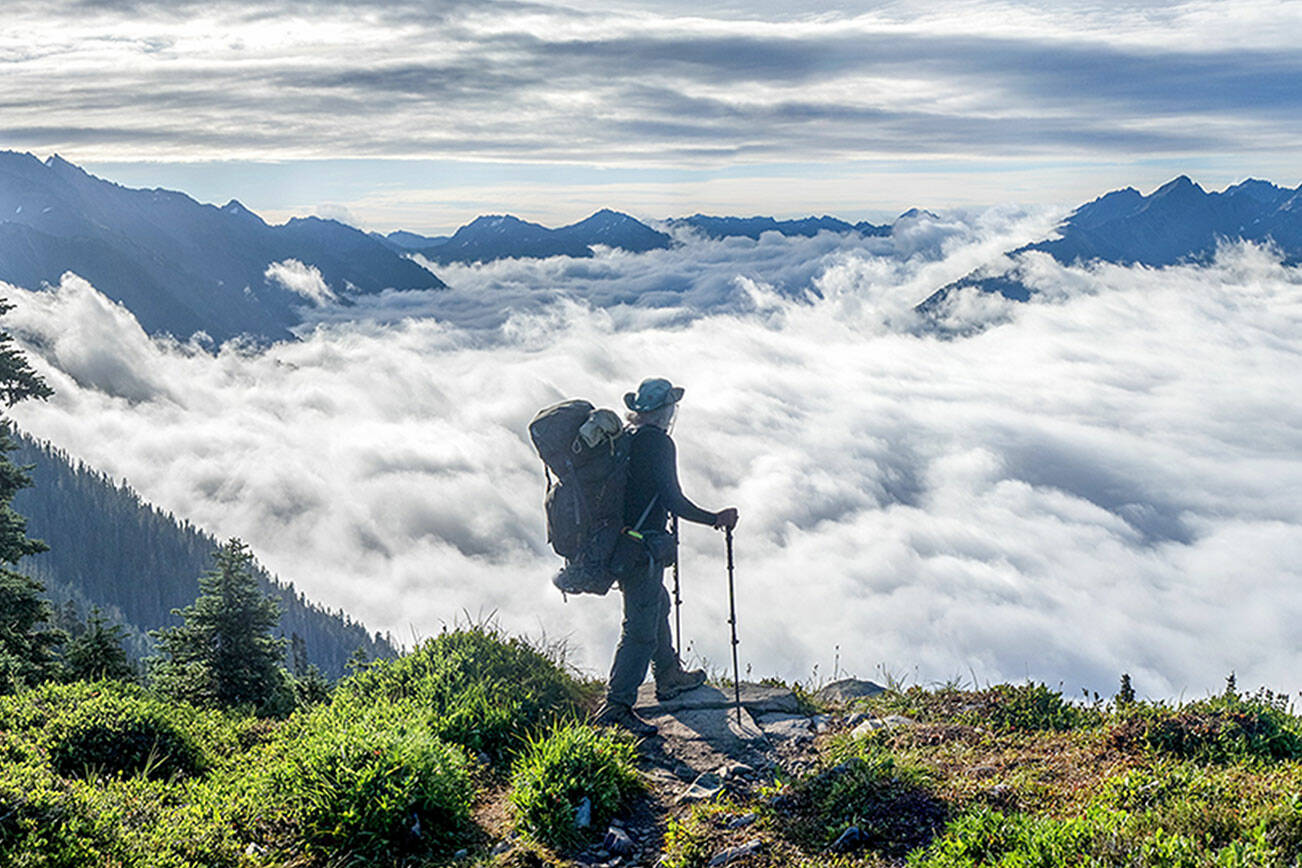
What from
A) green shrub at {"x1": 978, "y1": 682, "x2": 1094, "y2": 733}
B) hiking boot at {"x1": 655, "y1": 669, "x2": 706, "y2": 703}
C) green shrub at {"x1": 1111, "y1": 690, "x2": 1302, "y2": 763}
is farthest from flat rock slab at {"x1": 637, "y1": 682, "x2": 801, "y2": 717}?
green shrub at {"x1": 1111, "y1": 690, "x2": 1302, "y2": 763}

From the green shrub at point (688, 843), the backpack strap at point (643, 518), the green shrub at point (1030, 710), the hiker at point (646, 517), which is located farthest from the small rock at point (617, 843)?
the green shrub at point (1030, 710)

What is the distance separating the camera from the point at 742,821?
6805 mm

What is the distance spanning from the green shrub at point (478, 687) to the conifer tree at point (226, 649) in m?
4.25

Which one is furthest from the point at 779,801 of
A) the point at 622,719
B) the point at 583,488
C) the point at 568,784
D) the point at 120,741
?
the point at 120,741

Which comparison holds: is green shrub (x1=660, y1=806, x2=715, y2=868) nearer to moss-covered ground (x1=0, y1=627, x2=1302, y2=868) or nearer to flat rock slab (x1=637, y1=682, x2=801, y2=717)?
moss-covered ground (x1=0, y1=627, x2=1302, y2=868)

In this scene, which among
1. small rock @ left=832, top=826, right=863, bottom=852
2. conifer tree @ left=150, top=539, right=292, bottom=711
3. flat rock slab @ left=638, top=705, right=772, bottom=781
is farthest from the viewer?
conifer tree @ left=150, top=539, right=292, bottom=711

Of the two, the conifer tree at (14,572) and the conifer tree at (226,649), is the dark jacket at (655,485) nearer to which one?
the conifer tree at (226,649)

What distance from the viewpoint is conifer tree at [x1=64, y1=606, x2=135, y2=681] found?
13.3m

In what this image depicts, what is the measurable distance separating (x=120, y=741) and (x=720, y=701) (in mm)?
6393

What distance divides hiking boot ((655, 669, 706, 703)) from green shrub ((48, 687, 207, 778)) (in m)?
5.29

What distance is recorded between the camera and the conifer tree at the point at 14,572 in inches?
583

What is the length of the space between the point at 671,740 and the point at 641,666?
1.08 m

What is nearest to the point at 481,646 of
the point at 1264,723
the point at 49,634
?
the point at 1264,723

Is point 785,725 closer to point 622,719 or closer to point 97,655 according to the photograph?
point 622,719
